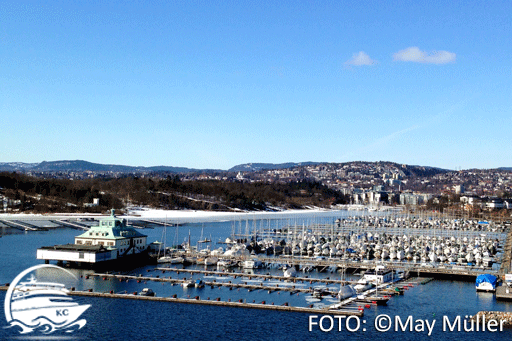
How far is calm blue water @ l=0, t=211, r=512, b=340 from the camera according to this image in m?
19.2

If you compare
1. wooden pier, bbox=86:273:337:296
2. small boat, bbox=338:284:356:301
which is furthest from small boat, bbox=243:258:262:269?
small boat, bbox=338:284:356:301

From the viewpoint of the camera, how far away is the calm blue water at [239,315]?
1924cm

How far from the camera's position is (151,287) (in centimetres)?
2719

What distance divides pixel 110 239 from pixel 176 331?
54.0 feet

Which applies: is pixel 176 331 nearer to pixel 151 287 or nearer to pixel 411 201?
pixel 151 287

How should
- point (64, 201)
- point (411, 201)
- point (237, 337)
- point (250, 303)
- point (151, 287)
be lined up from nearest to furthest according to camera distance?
1. point (237, 337)
2. point (250, 303)
3. point (151, 287)
4. point (64, 201)
5. point (411, 201)

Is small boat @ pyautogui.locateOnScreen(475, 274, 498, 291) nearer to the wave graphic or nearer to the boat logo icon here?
the boat logo icon

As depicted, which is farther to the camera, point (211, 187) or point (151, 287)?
point (211, 187)

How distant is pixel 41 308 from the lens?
2166cm

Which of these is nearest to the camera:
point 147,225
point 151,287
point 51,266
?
point 151,287

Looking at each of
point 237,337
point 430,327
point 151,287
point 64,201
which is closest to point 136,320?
point 237,337

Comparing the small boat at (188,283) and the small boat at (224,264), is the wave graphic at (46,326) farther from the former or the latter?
the small boat at (224,264)

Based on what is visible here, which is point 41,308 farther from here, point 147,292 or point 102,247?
point 102,247

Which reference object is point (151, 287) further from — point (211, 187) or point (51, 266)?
point (211, 187)
